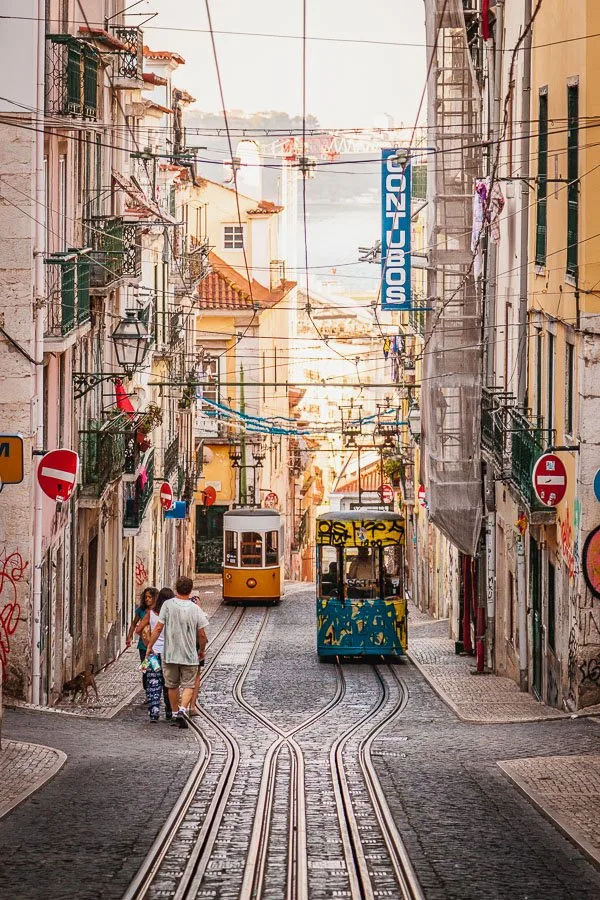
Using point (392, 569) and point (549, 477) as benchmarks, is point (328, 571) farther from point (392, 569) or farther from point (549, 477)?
point (549, 477)

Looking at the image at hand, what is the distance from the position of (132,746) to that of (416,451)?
116 feet

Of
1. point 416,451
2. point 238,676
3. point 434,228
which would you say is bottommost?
point 238,676

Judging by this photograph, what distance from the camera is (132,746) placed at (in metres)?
14.4

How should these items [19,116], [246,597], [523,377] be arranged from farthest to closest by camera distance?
1. [246,597]
2. [523,377]
3. [19,116]

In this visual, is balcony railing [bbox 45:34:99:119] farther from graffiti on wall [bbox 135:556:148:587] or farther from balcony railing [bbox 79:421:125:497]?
graffiti on wall [bbox 135:556:148:587]

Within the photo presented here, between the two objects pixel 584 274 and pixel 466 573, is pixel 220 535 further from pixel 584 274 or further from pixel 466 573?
→ pixel 584 274

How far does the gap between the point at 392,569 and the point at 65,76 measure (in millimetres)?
9997

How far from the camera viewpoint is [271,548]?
40656 millimetres

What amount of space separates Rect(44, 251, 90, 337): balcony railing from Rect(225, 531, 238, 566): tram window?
19252mm

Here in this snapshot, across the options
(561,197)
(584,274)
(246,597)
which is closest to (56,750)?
(584,274)

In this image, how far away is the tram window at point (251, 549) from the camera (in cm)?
3994

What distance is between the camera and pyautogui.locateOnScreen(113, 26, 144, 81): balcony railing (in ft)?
90.9

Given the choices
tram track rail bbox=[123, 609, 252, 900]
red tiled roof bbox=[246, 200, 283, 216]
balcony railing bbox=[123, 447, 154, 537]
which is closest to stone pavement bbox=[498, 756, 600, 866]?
tram track rail bbox=[123, 609, 252, 900]

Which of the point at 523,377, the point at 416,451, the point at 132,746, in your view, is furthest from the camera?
the point at 416,451
